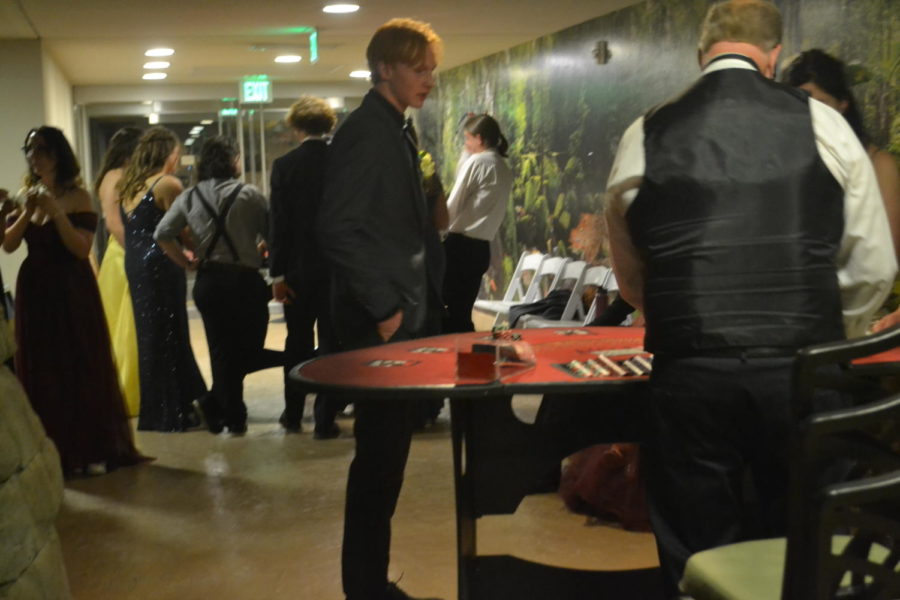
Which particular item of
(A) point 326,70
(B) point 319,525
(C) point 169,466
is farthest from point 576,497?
(A) point 326,70

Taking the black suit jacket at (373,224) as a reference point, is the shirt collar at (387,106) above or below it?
above

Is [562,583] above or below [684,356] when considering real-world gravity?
below

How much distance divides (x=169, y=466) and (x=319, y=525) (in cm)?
140

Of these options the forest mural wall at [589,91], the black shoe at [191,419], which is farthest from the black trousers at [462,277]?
the forest mural wall at [589,91]

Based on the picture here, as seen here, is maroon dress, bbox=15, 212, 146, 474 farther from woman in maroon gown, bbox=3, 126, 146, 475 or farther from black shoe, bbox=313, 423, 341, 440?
black shoe, bbox=313, 423, 341, 440

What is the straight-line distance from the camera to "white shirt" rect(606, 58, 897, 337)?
257 cm

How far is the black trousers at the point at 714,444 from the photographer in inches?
98.1

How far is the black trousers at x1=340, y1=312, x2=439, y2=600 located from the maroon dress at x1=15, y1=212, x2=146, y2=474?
2.64 metres

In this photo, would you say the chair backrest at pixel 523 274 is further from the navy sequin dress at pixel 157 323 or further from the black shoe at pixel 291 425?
the navy sequin dress at pixel 157 323

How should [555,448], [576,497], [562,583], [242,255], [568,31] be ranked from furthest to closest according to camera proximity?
[568,31]
[242,255]
[576,497]
[562,583]
[555,448]

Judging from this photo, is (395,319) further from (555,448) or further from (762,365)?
(762,365)

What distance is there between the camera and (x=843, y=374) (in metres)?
1.87

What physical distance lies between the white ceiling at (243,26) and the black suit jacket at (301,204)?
2050 mm

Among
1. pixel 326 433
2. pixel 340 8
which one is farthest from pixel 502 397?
pixel 340 8
